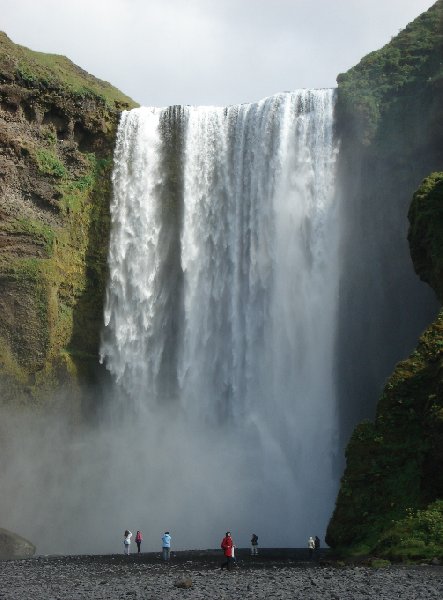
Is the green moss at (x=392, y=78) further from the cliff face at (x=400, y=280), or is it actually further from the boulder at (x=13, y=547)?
the boulder at (x=13, y=547)

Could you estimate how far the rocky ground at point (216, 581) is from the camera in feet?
51.5

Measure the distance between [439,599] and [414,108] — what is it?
27.3 m

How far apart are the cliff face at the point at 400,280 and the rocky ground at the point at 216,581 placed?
5.48 feet

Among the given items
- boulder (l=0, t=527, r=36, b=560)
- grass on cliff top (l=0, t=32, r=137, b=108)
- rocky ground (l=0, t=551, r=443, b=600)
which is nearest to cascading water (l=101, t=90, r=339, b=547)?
grass on cliff top (l=0, t=32, r=137, b=108)

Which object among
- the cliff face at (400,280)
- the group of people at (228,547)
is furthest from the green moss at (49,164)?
the group of people at (228,547)

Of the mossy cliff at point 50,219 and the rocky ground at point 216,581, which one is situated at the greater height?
the mossy cliff at point 50,219

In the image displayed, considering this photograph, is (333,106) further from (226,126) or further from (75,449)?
(75,449)

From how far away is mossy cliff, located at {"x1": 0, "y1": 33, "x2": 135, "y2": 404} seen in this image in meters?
36.5

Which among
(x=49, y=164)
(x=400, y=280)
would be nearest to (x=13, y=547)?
(x=49, y=164)

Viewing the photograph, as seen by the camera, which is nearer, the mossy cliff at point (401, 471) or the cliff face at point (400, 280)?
the mossy cliff at point (401, 471)

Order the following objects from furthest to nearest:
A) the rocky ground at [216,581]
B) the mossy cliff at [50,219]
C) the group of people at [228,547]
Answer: the mossy cliff at [50,219] < the group of people at [228,547] < the rocky ground at [216,581]

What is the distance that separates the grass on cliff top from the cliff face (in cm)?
1244

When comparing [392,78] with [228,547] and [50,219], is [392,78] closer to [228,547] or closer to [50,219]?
[50,219]

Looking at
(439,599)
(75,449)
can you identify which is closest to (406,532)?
(439,599)
